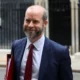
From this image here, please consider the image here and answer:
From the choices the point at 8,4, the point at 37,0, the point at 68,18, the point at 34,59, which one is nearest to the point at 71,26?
the point at 68,18

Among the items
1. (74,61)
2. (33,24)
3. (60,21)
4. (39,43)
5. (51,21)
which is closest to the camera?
(33,24)

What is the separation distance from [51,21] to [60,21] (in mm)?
372

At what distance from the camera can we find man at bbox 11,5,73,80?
3074 mm

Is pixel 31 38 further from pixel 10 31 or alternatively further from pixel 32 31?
pixel 10 31

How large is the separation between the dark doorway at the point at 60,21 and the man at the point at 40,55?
1060 centimetres

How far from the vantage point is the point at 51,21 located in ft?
47.2

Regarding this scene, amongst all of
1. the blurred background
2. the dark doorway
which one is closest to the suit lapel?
the blurred background

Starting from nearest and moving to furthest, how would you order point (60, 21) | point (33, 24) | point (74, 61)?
1. point (33, 24)
2. point (74, 61)
3. point (60, 21)

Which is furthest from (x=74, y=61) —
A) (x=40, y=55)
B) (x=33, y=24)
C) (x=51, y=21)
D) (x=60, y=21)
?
(x=33, y=24)

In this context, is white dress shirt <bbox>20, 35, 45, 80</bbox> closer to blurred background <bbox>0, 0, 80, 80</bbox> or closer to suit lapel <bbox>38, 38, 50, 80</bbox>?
suit lapel <bbox>38, 38, 50, 80</bbox>

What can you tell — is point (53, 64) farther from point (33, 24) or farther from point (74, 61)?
point (74, 61)

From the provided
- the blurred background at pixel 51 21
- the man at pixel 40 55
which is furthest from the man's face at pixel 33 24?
the blurred background at pixel 51 21

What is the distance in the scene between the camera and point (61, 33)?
1405 centimetres

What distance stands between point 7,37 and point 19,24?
672 mm
